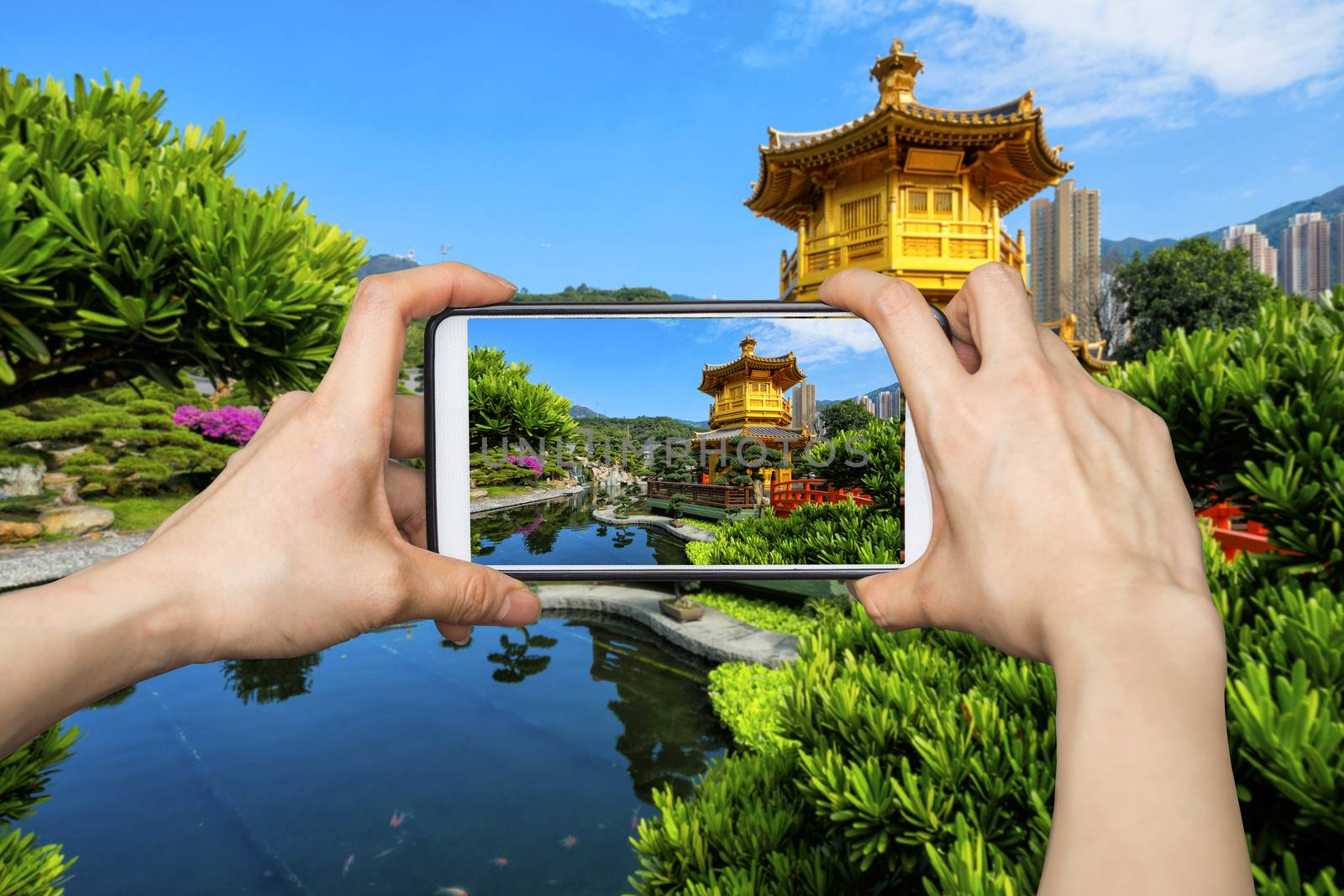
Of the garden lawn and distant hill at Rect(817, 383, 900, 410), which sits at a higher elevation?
distant hill at Rect(817, 383, 900, 410)

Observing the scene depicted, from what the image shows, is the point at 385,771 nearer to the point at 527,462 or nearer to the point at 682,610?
the point at 682,610

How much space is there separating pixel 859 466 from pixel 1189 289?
27.0 m

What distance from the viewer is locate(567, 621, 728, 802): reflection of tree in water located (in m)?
6.37

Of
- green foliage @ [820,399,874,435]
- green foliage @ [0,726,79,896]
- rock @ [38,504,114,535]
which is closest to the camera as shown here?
green foliage @ [820,399,874,435]

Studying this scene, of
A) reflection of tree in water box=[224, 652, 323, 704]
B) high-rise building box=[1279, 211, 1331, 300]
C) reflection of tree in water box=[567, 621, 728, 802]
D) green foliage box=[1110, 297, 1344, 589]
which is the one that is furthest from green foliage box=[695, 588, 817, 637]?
high-rise building box=[1279, 211, 1331, 300]

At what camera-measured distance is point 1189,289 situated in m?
21.8

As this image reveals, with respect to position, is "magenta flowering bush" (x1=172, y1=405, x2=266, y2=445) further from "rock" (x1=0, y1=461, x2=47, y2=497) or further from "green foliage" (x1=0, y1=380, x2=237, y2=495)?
"rock" (x1=0, y1=461, x2=47, y2=497)

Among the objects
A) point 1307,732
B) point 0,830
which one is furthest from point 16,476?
point 1307,732

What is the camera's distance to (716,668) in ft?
26.9

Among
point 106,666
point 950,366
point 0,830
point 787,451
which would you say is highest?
point 950,366

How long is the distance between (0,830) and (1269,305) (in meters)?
4.55

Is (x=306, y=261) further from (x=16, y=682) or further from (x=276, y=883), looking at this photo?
(x=276, y=883)

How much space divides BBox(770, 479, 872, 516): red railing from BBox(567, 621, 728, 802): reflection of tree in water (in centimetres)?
446

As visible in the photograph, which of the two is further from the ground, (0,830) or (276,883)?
(0,830)
